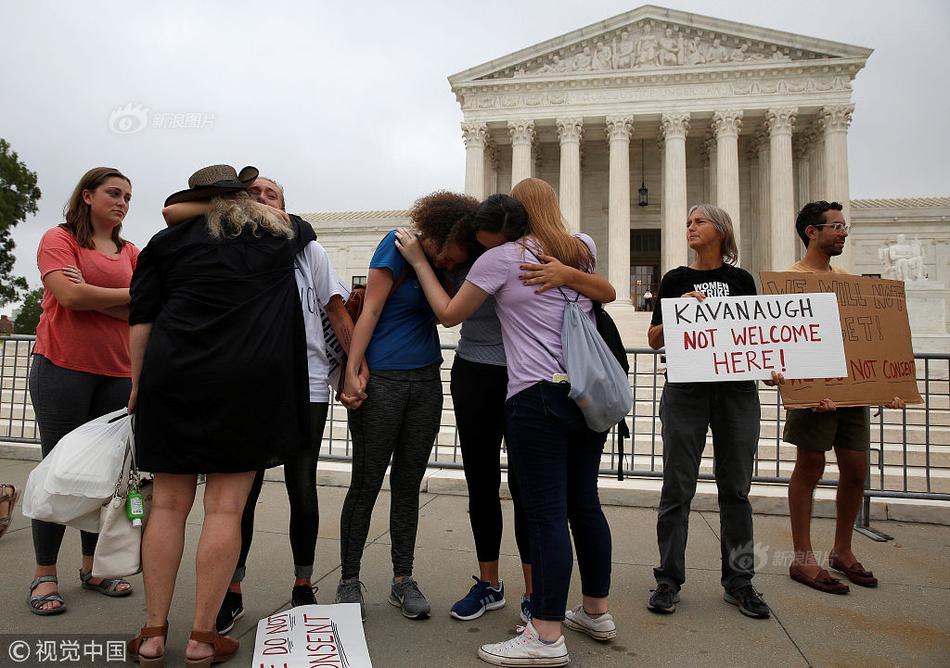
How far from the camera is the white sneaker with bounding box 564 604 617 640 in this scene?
278 cm

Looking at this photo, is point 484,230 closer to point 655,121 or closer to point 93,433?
point 93,433

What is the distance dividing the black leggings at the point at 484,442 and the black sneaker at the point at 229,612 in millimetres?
1177

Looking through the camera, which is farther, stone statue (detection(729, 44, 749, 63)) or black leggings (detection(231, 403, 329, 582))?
stone statue (detection(729, 44, 749, 63))

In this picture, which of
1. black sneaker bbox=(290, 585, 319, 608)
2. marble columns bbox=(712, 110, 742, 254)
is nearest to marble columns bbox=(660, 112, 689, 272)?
marble columns bbox=(712, 110, 742, 254)

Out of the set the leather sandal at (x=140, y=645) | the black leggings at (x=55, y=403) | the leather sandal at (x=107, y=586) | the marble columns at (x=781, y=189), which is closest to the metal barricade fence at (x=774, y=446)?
the leather sandal at (x=107, y=586)

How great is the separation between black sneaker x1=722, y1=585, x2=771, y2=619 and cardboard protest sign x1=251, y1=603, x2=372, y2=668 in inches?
76.5

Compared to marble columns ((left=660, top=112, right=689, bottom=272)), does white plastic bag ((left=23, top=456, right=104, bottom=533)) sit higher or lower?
lower

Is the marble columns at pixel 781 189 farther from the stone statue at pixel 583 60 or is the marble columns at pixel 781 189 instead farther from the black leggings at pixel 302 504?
the black leggings at pixel 302 504

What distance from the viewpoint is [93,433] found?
8.59 feet

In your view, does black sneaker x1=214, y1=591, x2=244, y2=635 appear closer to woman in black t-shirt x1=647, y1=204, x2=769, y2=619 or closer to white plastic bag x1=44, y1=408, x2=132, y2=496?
white plastic bag x1=44, y1=408, x2=132, y2=496

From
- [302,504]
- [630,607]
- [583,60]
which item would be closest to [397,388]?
[302,504]

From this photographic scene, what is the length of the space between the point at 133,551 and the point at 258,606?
865 mm

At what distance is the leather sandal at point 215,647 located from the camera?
2.37m

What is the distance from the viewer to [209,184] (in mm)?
2572
